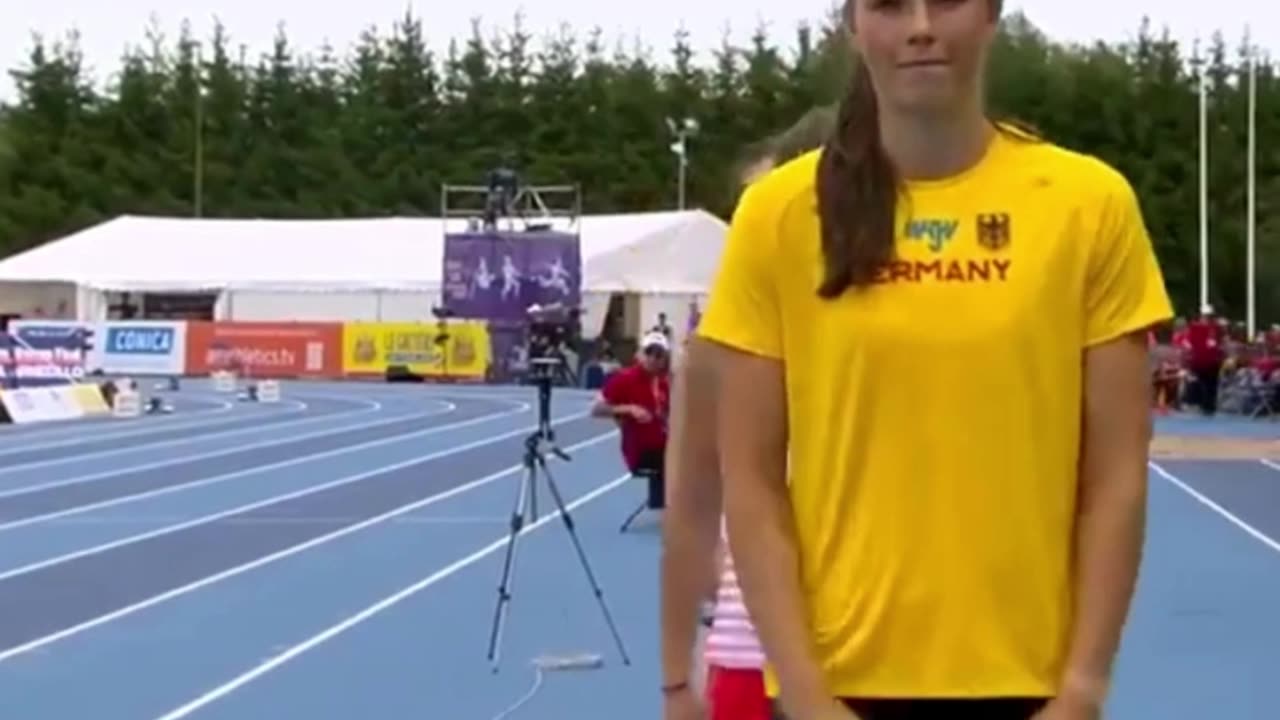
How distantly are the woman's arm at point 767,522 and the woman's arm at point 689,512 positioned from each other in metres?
0.08

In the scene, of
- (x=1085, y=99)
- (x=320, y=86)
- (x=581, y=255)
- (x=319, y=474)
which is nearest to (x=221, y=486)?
(x=319, y=474)

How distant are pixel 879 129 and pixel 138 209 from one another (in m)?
79.8

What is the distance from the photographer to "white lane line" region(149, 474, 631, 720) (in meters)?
10.4

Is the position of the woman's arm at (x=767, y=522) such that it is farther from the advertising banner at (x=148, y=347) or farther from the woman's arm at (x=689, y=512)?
the advertising banner at (x=148, y=347)

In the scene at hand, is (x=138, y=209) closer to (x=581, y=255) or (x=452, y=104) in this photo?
(x=452, y=104)

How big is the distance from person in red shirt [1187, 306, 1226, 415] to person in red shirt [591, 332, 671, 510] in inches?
701

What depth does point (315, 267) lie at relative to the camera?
58000 mm

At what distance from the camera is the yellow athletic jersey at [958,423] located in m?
2.93

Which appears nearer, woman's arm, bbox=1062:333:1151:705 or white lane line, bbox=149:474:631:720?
woman's arm, bbox=1062:333:1151:705

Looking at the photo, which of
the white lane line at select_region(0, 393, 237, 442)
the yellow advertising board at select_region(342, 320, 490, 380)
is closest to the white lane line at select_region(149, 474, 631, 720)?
the white lane line at select_region(0, 393, 237, 442)

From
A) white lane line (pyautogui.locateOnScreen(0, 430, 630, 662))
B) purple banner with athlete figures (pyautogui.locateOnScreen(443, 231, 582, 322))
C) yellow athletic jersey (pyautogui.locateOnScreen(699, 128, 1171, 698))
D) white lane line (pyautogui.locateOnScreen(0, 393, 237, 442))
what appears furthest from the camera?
purple banner with athlete figures (pyautogui.locateOnScreen(443, 231, 582, 322))

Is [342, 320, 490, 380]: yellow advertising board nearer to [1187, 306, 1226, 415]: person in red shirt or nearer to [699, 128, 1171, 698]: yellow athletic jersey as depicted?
[1187, 306, 1226, 415]: person in red shirt

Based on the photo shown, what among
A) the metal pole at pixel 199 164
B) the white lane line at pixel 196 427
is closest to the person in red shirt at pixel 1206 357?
the white lane line at pixel 196 427

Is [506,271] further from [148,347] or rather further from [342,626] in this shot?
[342,626]
